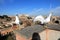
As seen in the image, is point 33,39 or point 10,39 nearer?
point 33,39

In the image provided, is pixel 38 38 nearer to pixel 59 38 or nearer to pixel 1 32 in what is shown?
pixel 59 38

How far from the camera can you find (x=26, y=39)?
12.6 m

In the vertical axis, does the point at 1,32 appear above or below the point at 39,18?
below

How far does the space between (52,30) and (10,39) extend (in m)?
6.87

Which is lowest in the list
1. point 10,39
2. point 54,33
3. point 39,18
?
Answer: point 10,39

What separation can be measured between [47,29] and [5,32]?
35.4 feet

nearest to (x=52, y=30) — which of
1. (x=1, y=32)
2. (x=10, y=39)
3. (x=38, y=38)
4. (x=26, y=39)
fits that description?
(x=38, y=38)

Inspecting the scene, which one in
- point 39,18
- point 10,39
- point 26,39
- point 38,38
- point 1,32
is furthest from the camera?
point 1,32

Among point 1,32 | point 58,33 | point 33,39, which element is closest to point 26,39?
point 33,39

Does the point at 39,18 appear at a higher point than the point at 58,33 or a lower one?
higher

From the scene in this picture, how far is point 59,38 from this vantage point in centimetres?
1323

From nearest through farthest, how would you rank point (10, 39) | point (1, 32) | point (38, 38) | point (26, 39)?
point (26, 39) < point (38, 38) < point (10, 39) < point (1, 32)

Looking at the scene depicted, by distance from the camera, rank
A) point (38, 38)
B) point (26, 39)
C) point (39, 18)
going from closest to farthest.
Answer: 1. point (26, 39)
2. point (38, 38)
3. point (39, 18)

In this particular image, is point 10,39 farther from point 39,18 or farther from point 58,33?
point 58,33
